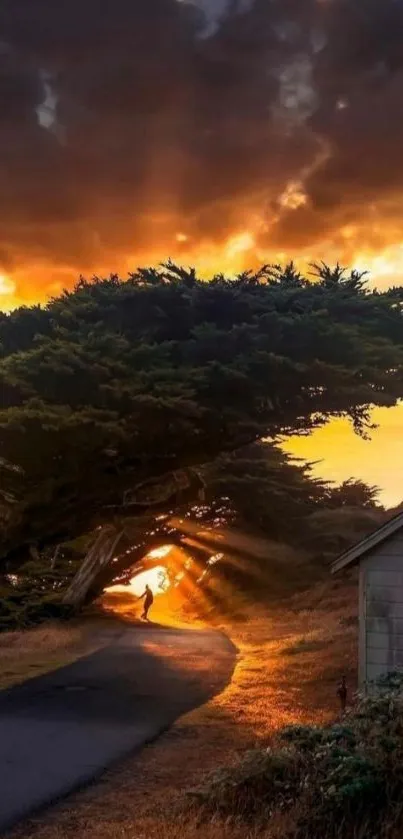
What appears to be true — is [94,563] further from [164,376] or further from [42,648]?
[164,376]

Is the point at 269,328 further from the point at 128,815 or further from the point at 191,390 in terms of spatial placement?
the point at 128,815

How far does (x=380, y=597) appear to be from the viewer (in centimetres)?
1542

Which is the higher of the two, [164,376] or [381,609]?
[164,376]

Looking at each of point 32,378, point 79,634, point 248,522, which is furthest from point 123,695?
point 248,522

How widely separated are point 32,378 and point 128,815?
8.82 meters

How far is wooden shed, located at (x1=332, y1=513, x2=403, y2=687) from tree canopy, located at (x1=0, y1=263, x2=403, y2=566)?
3.50m

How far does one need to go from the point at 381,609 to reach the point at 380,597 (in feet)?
0.78

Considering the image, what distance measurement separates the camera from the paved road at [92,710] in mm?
10539

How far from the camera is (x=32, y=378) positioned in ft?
51.6

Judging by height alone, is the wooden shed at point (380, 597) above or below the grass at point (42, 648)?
above

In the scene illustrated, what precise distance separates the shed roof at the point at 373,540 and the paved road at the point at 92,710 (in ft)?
14.4

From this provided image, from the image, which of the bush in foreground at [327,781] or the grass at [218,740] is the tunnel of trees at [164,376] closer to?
the grass at [218,740]

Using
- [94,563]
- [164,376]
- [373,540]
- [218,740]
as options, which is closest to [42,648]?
[94,563]

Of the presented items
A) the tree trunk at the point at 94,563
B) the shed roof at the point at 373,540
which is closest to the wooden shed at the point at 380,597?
the shed roof at the point at 373,540
